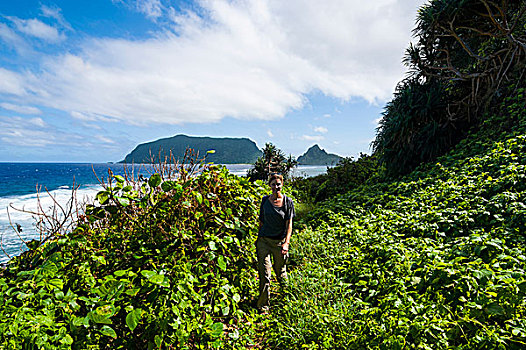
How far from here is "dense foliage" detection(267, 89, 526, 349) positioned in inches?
90.9

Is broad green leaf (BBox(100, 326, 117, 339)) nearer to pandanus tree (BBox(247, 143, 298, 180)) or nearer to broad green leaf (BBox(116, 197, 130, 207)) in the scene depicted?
broad green leaf (BBox(116, 197, 130, 207))

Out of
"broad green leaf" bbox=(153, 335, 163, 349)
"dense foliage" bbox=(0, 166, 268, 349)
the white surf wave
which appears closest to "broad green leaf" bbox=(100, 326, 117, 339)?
"dense foliage" bbox=(0, 166, 268, 349)

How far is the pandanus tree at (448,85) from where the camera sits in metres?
8.69

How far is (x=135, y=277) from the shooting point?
2473mm

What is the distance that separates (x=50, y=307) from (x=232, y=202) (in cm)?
219

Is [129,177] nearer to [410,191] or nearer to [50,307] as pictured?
[50,307]

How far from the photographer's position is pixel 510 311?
2254mm

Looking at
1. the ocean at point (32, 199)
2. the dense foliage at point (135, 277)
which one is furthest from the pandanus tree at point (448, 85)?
the dense foliage at point (135, 277)

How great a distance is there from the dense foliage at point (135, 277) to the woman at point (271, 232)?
305 mm

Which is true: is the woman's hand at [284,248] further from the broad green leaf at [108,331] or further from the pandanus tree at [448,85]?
the pandanus tree at [448,85]

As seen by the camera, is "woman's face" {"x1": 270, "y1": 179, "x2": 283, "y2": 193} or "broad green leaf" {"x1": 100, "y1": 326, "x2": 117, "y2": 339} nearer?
"broad green leaf" {"x1": 100, "y1": 326, "x2": 117, "y2": 339}

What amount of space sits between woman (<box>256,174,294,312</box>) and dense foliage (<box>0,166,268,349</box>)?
1.00 ft

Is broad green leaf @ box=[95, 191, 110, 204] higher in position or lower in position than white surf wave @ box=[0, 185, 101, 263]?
higher

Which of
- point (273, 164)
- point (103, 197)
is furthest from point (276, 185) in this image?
point (273, 164)
